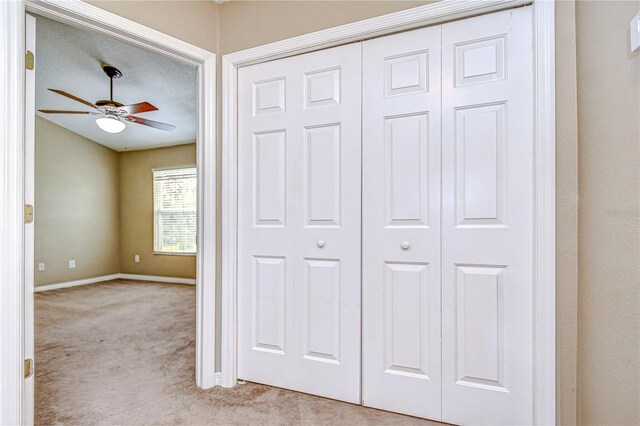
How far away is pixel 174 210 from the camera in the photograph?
6.32 m

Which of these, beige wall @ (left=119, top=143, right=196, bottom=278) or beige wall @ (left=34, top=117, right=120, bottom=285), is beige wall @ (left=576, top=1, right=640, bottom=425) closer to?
beige wall @ (left=119, top=143, right=196, bottom=278)

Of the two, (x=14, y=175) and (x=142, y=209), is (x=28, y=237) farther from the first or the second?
(x=142, y=209)

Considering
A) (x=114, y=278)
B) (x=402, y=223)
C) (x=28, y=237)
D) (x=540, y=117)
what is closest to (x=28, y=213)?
(x=28, y=237)

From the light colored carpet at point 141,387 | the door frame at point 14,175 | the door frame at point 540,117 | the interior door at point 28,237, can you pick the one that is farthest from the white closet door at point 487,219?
the interior door at point 28,237

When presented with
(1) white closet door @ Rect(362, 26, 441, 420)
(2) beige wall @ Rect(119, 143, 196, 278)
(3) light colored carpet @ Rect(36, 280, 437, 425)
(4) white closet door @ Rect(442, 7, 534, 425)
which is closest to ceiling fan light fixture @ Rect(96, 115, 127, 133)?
(3) light colored carpet @ Rect(36, 280, 437, 425)

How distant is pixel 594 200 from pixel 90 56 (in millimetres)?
4255

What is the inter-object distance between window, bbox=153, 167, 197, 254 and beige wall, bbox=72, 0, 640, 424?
554 cm

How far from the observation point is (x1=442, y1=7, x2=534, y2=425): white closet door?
164cm

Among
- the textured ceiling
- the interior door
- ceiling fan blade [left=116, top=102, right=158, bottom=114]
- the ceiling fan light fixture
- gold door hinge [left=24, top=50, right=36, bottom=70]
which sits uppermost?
the textured ceiling

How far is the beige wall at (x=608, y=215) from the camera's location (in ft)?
4.53

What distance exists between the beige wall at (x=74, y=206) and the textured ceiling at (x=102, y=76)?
1.49ft

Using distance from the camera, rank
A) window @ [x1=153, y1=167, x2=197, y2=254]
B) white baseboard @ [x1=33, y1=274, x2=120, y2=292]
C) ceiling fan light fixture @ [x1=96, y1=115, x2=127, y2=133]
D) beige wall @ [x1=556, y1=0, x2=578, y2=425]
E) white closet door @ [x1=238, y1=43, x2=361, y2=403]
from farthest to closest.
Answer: window @ [x1=153, y1=167, x2=197, y2=254], white baseboard @ [x1=33, y1=274, x2=120, y2=292], ceiling fan light fixture @ [x1=96, y1=115, x2=127, y2=133], white closet door @ [x1=238, y1=43, x2=361, y2=403], beige wall @ [x1=556, y1=0, x2=578, y2=425]

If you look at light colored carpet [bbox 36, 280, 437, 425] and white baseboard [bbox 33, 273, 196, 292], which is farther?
white baseboard [bbox 33, 273, 196, 292]

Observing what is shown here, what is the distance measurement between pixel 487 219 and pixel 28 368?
214 centimetres
